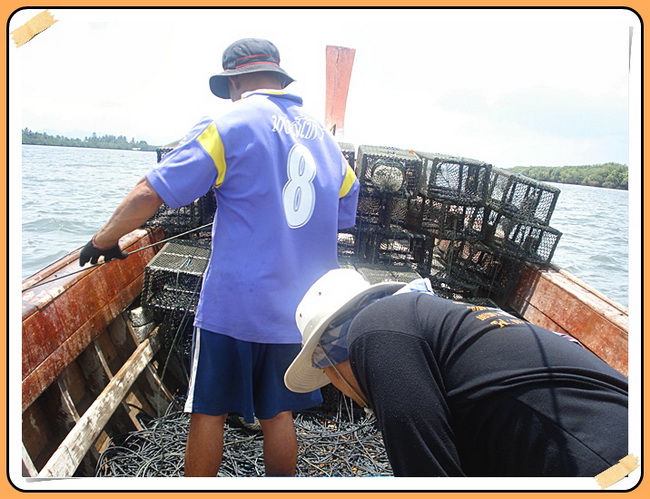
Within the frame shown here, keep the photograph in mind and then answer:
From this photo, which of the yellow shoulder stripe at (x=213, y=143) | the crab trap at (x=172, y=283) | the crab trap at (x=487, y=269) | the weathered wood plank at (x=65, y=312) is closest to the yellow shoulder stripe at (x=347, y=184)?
the yellow shoulder stripe at (x=213, y=143)

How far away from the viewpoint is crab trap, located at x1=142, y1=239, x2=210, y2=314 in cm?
318

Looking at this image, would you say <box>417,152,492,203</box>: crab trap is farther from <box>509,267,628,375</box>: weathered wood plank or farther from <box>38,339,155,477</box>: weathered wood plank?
<box>38,339,155,477</box>: weathered wood plank

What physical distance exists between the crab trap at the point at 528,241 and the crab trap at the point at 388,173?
1.00 m

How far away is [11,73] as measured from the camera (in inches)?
53.9

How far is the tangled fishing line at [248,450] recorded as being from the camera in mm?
2523

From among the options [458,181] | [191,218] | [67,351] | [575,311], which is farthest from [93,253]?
[458,181]

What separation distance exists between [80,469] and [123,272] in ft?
4.46

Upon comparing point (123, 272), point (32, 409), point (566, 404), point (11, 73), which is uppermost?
point (11, 73)

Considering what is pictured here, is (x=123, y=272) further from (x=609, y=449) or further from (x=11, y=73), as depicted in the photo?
(x=609, y=449)

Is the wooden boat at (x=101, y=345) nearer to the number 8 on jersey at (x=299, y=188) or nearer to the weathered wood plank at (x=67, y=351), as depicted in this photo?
the weathered wood plank at (x=67, y=351)

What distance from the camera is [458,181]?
457cm

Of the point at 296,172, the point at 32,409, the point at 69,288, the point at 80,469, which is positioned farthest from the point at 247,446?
the point at 296,172

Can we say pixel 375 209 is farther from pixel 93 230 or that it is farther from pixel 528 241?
pixel 93 230

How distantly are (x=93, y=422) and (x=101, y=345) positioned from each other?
31.4 inches
